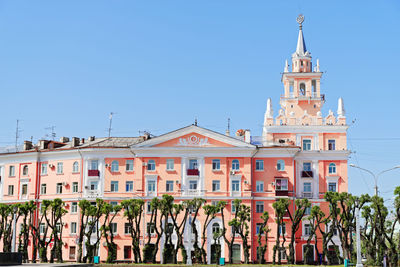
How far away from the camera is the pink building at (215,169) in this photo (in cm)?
7344

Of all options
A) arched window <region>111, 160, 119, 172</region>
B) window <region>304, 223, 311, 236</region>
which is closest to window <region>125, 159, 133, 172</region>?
arched window <region>111, 160, 119, 172</region>

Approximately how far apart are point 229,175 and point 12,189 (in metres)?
28.7

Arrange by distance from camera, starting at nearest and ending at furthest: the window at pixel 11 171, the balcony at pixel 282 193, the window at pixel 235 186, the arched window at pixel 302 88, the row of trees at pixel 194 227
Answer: the row of trees at pixel 194 227
the balcony at pixel 282 193
the window at pixel 235 186
the arched window at pixel 302 88
the window at pixel 11 171

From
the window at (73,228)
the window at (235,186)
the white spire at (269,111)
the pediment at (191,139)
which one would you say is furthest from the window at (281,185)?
the window at (73,228)

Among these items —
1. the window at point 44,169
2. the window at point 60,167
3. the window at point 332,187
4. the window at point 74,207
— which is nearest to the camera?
Answer: the window at point 332,187

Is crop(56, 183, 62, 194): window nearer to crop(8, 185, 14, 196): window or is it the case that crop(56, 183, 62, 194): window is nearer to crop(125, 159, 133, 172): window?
crop(8, 185, 14, 196): window

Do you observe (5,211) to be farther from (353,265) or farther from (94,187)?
(353,265)

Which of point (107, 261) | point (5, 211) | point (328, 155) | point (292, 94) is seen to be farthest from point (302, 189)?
point (5, 211)

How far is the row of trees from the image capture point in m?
64.4

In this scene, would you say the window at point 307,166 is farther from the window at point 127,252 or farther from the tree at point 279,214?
the window at point 127,252

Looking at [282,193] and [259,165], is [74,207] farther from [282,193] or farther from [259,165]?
[282,193]

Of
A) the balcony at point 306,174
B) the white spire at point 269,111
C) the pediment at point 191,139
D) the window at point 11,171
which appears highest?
the white spire at point 269,111

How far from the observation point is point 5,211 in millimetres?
75312

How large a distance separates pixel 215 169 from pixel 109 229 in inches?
569
